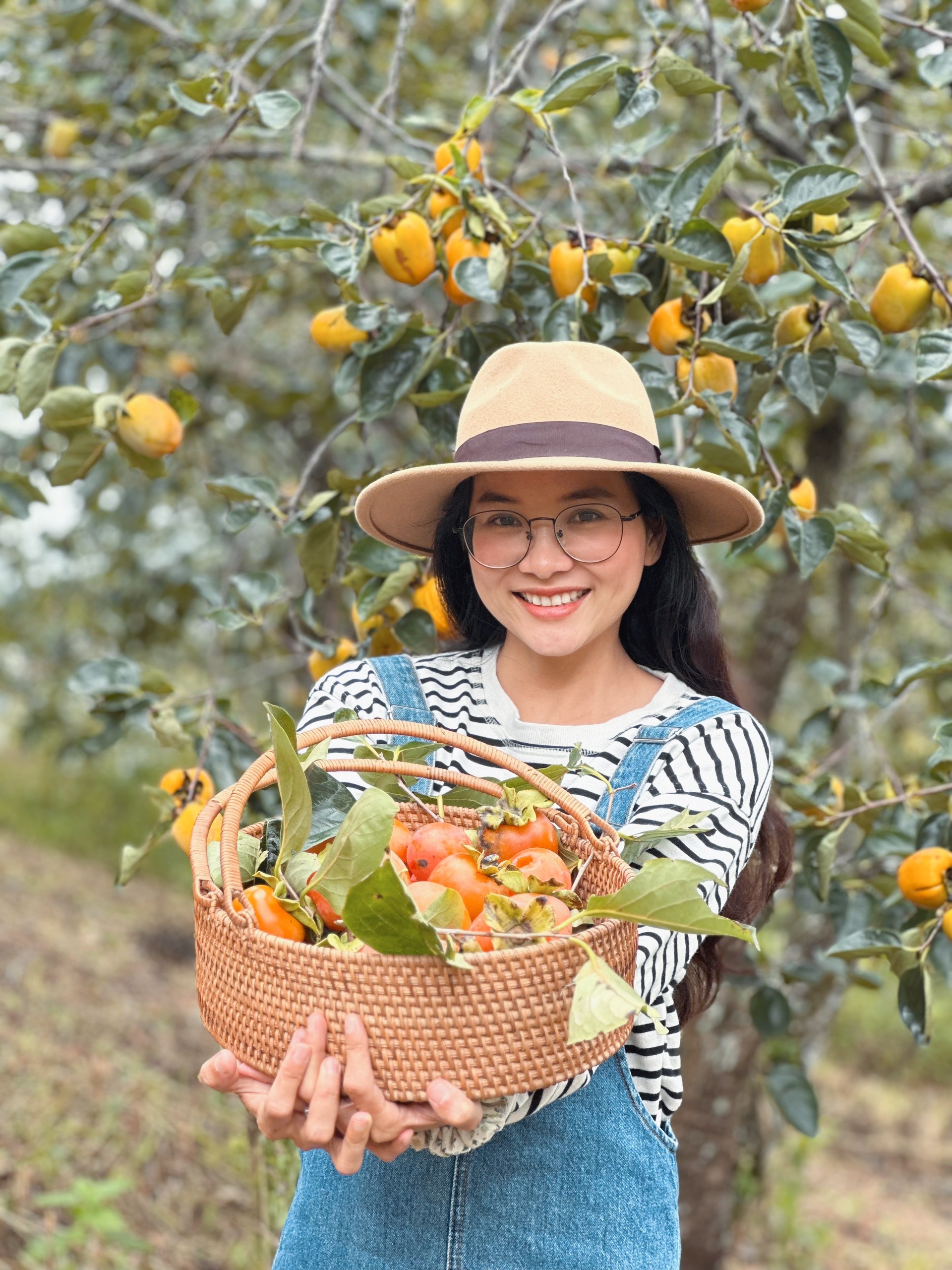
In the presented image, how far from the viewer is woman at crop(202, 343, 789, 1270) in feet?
3.24

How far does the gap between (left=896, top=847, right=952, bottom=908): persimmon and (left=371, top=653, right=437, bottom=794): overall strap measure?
64cm

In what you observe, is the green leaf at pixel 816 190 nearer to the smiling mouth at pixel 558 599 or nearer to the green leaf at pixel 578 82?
the green leaf at pixel 578 82

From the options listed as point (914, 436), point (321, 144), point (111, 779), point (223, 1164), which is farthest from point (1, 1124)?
point (111, 779)

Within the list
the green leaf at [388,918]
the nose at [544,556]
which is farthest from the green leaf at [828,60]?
the green leaf at [388,918]

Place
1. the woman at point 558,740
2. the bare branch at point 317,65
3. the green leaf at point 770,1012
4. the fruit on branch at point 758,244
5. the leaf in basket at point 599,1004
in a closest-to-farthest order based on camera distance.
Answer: the leaf in basket at point 599,1004 < the woman at point 558,740 < the fruit on branch at point 758,244 < the bare branch at point 317,65 < the green leaf at point 770,1012

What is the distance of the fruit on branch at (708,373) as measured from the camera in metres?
1.40

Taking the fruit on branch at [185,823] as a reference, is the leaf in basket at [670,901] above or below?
above

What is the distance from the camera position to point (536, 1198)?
1.03 meters

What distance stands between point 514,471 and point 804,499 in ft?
1.62

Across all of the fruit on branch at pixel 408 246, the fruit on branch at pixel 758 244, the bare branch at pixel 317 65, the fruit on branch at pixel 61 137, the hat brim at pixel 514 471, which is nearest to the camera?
the hat brim at pixel 514 471

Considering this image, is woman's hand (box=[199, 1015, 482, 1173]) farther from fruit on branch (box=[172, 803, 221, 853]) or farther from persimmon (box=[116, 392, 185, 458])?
persimmon (box=[116, 392, 185, 458])

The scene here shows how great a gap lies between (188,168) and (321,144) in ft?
3.69

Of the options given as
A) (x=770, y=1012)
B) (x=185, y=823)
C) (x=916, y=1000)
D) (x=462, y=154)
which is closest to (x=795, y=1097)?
(x=770, y=1012)

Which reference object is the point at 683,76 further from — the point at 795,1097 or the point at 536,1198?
the point at 795,1097
